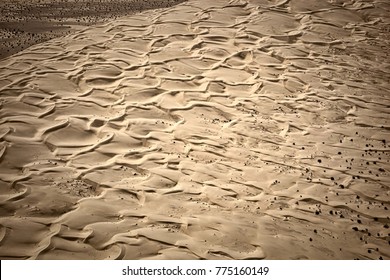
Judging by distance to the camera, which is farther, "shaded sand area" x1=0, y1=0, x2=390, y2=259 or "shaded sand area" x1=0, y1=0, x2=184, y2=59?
"shaded sand area" x1=0, y1=0, x2=184, y2=59

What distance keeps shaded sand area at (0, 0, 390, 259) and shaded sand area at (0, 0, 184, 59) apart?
492 mm

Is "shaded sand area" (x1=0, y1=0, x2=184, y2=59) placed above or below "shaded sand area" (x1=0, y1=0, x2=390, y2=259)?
above

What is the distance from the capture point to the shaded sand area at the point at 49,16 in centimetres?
595

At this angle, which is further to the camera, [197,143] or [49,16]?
[49,16]

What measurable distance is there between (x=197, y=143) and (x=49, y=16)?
4.53 meters

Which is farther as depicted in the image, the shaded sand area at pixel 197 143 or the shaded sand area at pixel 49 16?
the shaded sand area at pixel 49 16

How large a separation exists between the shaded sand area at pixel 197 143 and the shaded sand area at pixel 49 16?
492mm

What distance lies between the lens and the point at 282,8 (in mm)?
6875

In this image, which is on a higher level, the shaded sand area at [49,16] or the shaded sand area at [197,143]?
the shaded sand area at [49,16]

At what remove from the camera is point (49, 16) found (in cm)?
679

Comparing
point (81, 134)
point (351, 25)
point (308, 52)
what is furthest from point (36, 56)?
point (351, 25)

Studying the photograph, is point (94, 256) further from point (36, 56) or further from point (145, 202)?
point (36, 56)

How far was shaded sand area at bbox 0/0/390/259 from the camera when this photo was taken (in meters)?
2.87

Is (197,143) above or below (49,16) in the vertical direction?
below
